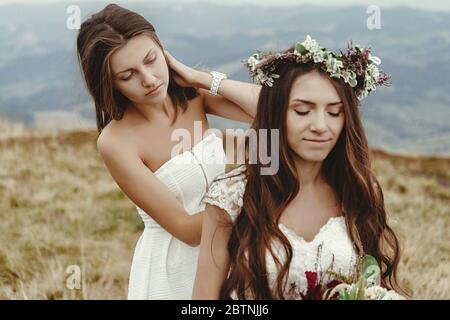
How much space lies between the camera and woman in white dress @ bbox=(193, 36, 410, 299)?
3008 millimetres

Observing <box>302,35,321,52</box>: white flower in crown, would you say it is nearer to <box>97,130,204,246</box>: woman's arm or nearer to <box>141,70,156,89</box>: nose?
<box>141,70,156,89</box>: nose

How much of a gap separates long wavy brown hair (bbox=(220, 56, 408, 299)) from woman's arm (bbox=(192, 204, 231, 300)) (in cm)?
3

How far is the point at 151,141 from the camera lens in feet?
12.3

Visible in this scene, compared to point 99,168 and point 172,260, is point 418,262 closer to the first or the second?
point 172,260

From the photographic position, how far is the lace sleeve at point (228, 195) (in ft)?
10.0

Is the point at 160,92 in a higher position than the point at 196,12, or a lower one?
lower

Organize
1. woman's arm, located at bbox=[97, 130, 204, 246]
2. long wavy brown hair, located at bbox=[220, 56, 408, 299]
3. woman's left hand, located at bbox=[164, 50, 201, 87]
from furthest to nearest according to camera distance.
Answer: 1. woman's left hand, located at bbox=[164, 50, 201, 87]
2. woman's arm, located at bbox=[97, 130, 204, 246]
3. long wavy brown hair, located at bbox=[220, 56, 408, 299]

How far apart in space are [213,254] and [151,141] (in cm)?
91

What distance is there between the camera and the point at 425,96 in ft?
332

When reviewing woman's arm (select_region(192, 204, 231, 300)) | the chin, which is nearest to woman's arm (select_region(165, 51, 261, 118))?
the chin

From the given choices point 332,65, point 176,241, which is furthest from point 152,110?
point 332,65

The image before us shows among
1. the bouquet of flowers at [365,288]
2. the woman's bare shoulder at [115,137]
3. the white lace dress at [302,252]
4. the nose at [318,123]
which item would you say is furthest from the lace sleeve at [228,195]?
the woman's bare shoulder at [115,137]

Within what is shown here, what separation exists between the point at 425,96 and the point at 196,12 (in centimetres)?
5490
